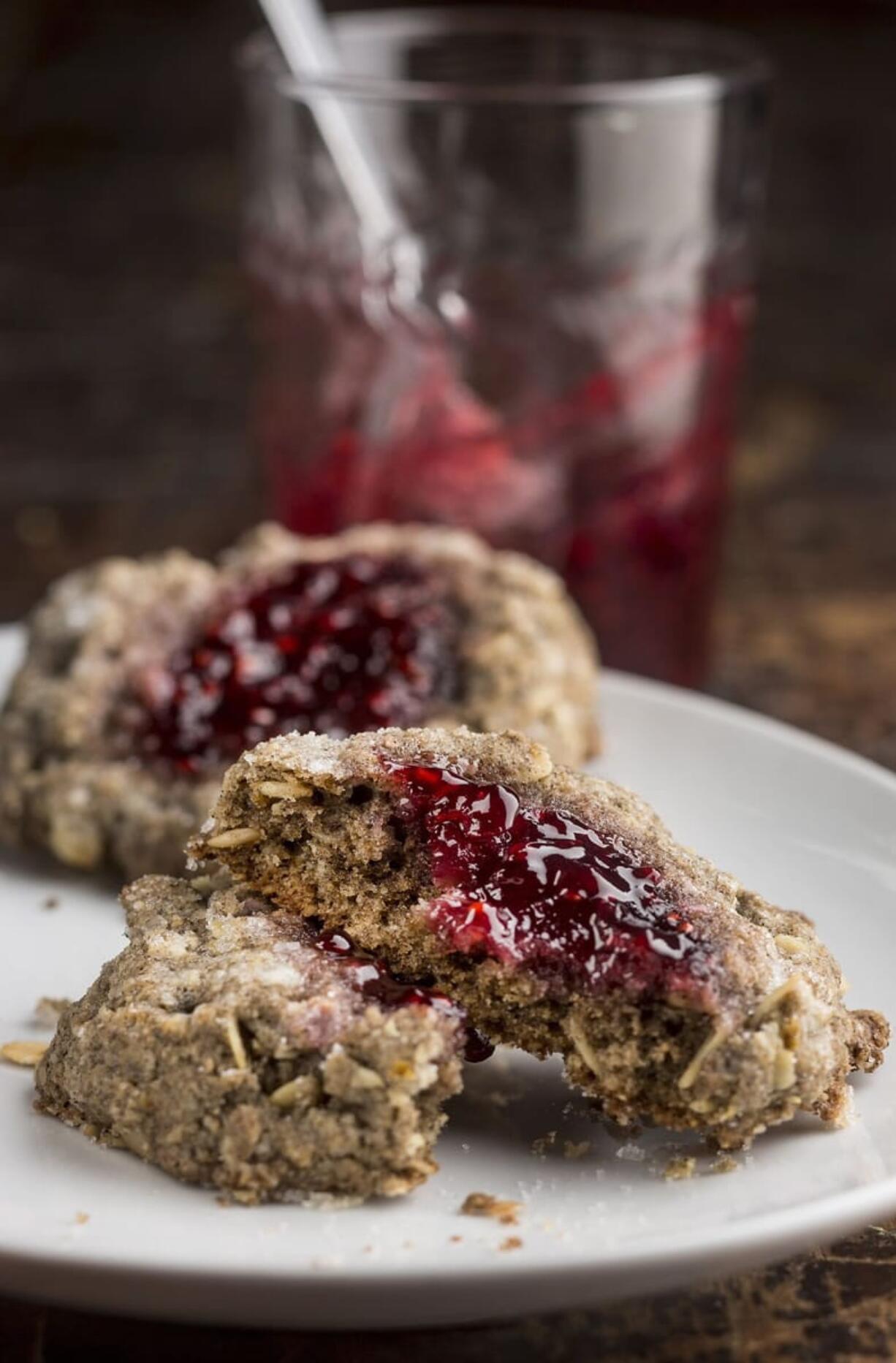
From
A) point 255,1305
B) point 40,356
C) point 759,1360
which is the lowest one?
point 40,356

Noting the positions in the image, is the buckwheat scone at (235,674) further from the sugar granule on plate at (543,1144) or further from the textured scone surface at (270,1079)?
the sugar granule on plate at (543,1144)

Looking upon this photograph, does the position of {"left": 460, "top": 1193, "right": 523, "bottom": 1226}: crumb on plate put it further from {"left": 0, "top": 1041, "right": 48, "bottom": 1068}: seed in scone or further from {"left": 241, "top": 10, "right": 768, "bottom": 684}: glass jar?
{"left": 241, "top": 10, "right": 768, "bottom": 684}: glass jar

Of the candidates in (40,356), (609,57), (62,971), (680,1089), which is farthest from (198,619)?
(40,356)

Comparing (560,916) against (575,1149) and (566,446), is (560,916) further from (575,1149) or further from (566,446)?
(566,446)

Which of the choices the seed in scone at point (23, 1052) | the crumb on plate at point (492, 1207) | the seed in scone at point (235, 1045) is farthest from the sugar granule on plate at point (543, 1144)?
the seed in scone at point (23, 1052)

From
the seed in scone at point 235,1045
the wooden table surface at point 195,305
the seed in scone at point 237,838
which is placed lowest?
the wooden table surface at point 195,305

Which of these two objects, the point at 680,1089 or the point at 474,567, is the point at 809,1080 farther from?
the point at 474,567
